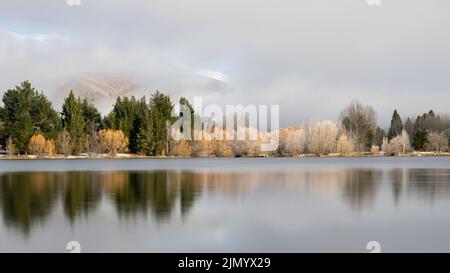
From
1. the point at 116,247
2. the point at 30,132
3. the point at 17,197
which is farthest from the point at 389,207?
the point at 30,132

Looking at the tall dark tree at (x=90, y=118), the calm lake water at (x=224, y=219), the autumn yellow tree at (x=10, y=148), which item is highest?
the tall dark tree at (x=90, y=118)

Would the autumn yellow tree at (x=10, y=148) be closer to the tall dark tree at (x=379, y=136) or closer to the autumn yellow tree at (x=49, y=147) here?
the autumn yellow tree at (x=49, y=147)

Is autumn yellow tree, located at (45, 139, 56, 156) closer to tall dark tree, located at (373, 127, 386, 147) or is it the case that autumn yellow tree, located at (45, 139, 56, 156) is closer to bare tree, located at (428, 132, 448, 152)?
tall dark tree, located at (373, 127, 386, 147)

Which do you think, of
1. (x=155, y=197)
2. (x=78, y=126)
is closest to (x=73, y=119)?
(x=78, y=126)

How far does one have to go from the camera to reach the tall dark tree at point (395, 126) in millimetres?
88750

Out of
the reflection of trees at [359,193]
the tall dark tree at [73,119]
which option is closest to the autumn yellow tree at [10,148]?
the tall dark tree at [73,119]

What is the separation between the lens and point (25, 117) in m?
62.8

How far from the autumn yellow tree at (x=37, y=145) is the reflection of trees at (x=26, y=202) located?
140ft

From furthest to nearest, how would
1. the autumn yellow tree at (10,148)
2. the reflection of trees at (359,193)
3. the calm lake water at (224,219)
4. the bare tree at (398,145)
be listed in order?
the bare tree at (398,145)
the autumn yellow tree at (10,148)
the reflection of trees at (359,193)
the calm lake water at (224,219)

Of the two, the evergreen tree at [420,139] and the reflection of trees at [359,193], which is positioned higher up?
the evergreen tree at [420,139]

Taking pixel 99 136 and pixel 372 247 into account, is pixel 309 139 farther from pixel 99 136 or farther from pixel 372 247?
pixel 372 247

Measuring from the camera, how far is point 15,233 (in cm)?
1101

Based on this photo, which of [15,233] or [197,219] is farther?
[197,219]
